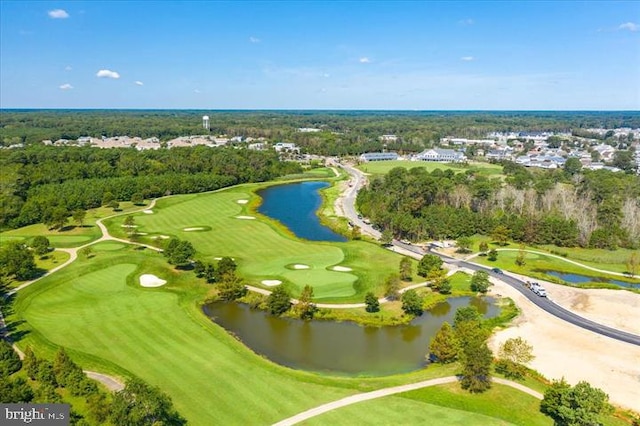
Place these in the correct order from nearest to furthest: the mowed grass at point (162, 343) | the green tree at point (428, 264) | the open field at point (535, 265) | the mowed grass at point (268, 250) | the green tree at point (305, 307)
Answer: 1. the mowed grass at point (162, 343)
2. the green tree at point (305, 307)
3. the mowed grass at point (268, 250)
4. the green tree at point (428, 264)
5. the open field at point (535, 265)

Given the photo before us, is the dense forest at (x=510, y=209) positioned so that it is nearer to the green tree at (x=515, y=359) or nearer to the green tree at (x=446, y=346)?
the green tree at (x=446, y=346)

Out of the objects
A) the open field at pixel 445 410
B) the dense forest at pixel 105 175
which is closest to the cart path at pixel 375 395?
the open field at pixel 445 410

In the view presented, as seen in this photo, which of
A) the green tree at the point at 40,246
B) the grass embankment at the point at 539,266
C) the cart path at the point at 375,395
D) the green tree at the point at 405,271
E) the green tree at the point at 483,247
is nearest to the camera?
the cart path at the point at 375,395

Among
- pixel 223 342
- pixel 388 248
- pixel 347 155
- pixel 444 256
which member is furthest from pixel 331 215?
pixel 347 155

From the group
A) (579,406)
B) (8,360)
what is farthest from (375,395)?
(8,360)

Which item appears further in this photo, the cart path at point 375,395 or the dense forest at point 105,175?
the dense forest at point 105,175

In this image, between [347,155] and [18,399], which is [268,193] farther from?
[18,399]
